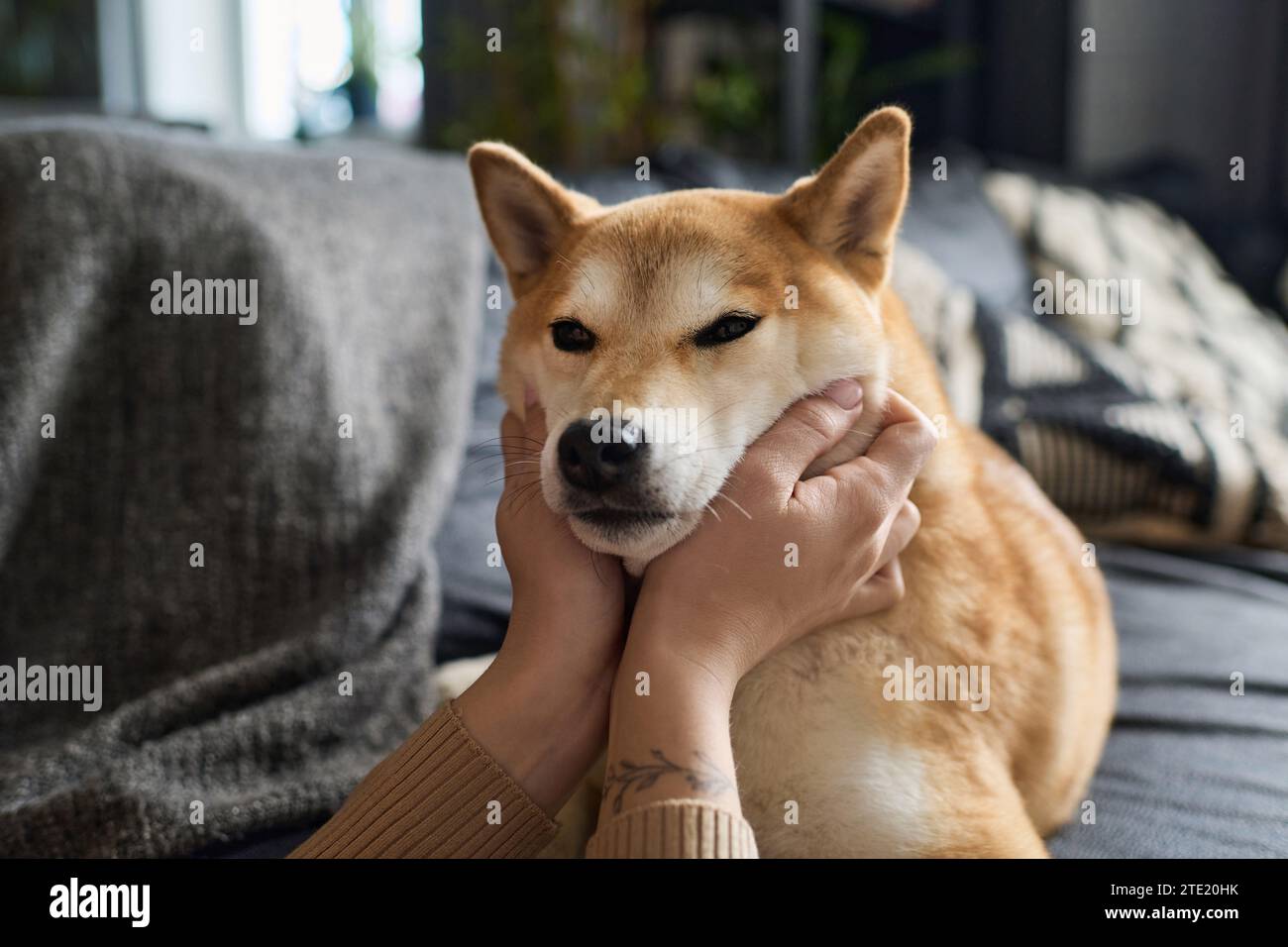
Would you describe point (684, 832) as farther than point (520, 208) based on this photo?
No

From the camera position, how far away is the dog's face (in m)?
0.80

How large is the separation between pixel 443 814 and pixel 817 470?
435 mm

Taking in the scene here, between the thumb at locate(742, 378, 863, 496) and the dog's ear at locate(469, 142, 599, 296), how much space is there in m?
0.33

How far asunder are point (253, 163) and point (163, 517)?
627 millimetres

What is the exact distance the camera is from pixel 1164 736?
121 centimetres

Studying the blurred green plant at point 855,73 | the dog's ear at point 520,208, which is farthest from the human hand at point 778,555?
the blurred green plant at point 855,73

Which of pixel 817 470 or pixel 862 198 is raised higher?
pixel 862 198

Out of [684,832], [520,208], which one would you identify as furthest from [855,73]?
[684,832]

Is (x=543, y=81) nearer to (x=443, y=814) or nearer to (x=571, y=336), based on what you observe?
(x=571, y=336)

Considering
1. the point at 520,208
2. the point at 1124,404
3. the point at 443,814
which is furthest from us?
the point at 1124,404

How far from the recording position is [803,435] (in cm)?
86
